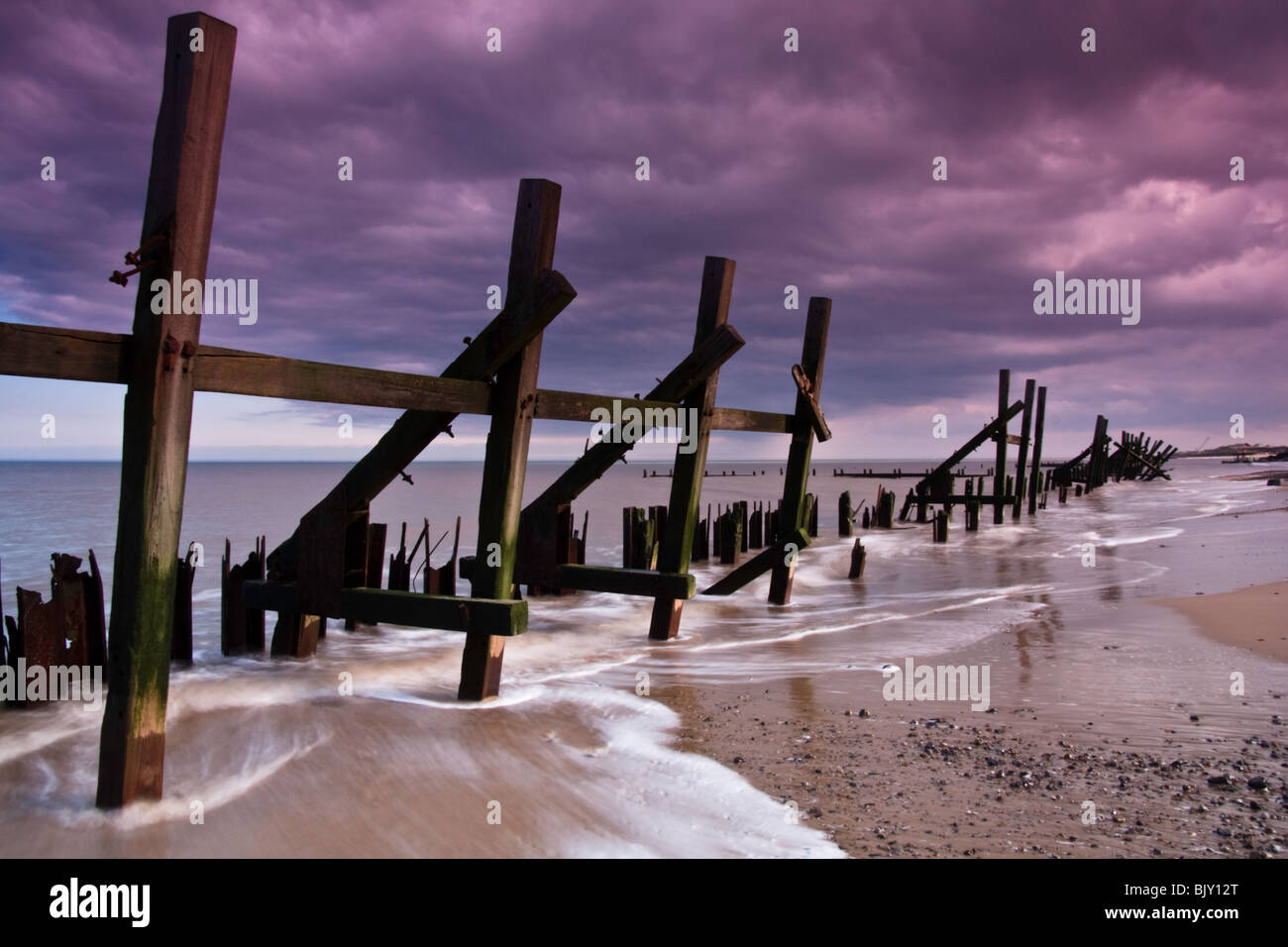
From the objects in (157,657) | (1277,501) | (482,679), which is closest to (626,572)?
(482,679)

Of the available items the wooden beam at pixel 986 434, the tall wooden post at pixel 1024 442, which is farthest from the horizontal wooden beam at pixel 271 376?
the tall wooden post at pixel 1024 442

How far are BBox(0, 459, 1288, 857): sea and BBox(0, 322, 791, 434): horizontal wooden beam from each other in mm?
2016

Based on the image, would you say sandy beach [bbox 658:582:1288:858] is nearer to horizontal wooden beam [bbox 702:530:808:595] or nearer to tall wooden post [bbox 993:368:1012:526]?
horizontal wooden beam [bbox 702:530:808:595]

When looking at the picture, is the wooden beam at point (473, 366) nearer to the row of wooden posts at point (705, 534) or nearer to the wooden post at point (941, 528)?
the row of wooden posts at point (705, 534)

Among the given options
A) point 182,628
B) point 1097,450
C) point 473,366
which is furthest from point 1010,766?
point 1097,450

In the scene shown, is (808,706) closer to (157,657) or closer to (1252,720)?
(1252,720)

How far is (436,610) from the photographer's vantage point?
5.58m

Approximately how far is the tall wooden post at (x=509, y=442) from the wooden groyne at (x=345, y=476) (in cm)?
1

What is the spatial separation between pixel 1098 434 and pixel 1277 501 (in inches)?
376

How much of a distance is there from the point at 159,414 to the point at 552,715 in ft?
9.94

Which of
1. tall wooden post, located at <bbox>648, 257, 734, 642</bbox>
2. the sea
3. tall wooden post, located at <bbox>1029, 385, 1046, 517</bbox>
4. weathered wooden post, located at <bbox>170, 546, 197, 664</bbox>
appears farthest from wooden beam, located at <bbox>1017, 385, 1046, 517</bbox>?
weathered wooden post, located at <bbox>170, 546, 197, 664</bbox>

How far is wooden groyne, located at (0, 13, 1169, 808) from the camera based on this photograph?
3734 mm
